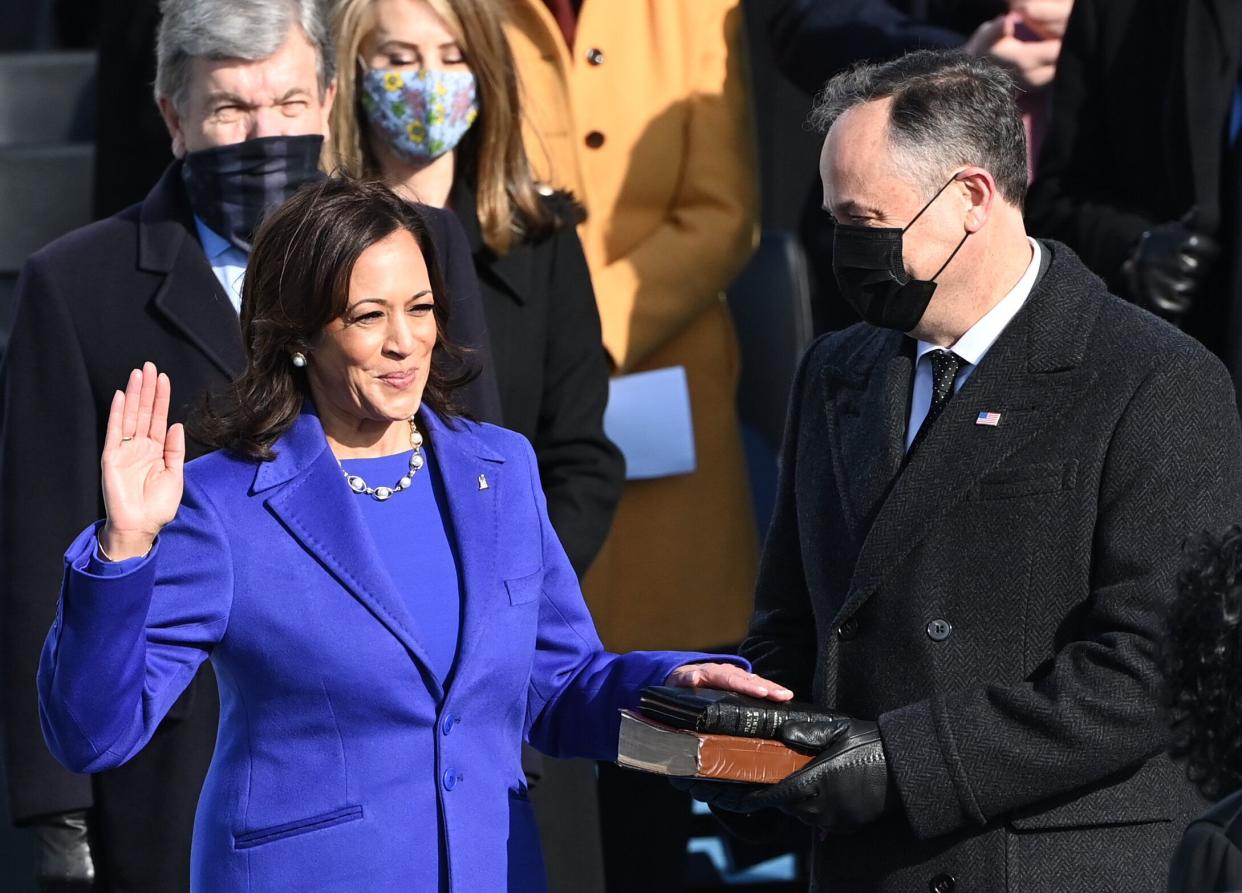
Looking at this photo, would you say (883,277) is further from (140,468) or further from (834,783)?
Answer: (140,468)

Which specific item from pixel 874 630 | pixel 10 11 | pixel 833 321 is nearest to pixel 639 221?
pixel 833 321

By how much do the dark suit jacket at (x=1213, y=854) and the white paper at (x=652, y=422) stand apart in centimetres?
249

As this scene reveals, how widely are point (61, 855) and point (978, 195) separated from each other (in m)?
1.97

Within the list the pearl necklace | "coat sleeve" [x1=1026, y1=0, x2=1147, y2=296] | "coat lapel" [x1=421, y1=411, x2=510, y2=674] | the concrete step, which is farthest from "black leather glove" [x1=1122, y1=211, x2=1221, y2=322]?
the concrete step

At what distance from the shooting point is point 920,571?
3.09m

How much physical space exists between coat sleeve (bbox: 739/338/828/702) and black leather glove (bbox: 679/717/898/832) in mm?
384

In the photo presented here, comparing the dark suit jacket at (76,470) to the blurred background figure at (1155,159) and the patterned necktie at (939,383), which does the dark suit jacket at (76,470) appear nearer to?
the patterned necktie at (939,383)

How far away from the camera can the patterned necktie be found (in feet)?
10.5

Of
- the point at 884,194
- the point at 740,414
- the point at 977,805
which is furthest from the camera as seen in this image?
the point at 740,414

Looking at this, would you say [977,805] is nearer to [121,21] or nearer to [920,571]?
[920,571]

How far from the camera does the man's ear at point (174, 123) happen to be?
12.9 ft

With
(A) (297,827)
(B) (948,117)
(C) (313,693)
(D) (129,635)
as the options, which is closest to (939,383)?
(B) (948,117)

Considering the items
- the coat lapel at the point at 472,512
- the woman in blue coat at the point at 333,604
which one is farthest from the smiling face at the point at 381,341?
the coat lapel at the point at 472,512

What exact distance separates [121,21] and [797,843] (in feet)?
8.92
